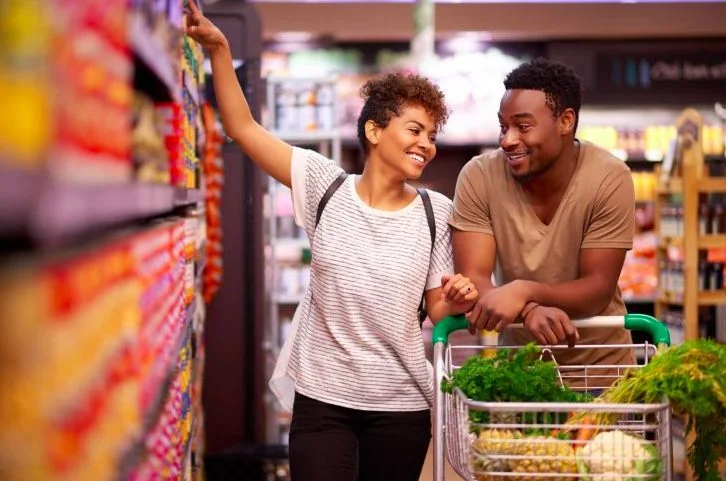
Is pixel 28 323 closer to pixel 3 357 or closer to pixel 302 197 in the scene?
pixel 3 357

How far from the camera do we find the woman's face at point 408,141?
297cm

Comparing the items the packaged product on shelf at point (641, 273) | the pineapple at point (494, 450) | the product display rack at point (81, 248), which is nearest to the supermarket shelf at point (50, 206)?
the product display rack at point (81, 248)

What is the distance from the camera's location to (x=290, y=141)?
7.71 metres

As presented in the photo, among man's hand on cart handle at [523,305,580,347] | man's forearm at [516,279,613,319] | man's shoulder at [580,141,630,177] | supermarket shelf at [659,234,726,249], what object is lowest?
supermarket shelf at [659,234,726,249]

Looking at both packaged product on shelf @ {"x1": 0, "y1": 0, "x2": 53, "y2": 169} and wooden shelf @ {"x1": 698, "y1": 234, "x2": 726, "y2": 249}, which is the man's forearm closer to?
packaged product on shelf @ {"x1": 0, "y1": 0, "x2": 53, "y2": 169}

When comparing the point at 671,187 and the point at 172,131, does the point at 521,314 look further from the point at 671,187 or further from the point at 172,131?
the point at 671,187

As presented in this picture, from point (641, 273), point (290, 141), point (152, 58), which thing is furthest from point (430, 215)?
point (641, 273)

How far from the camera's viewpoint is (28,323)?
84 centimetres

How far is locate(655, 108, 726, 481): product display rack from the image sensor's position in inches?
276

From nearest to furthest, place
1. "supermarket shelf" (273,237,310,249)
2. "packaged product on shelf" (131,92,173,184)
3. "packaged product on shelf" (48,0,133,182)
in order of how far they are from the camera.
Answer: "packaged product on shelf" (48,0,133,182) < "packaged product on shelf" (131,92,173,184) < "supermarket shelf" (273,237,310,249)

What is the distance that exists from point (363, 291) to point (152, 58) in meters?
1.31

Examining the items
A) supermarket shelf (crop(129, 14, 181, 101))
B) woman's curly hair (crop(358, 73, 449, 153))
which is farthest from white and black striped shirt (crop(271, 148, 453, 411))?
supermarket shelf (crop(129, 14, 181, 101))

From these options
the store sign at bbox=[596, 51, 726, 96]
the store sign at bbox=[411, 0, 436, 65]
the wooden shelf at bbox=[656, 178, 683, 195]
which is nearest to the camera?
the wooden shelf at bbox=[656, 178, 683, 195]

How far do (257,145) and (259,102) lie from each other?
2.51 meters
